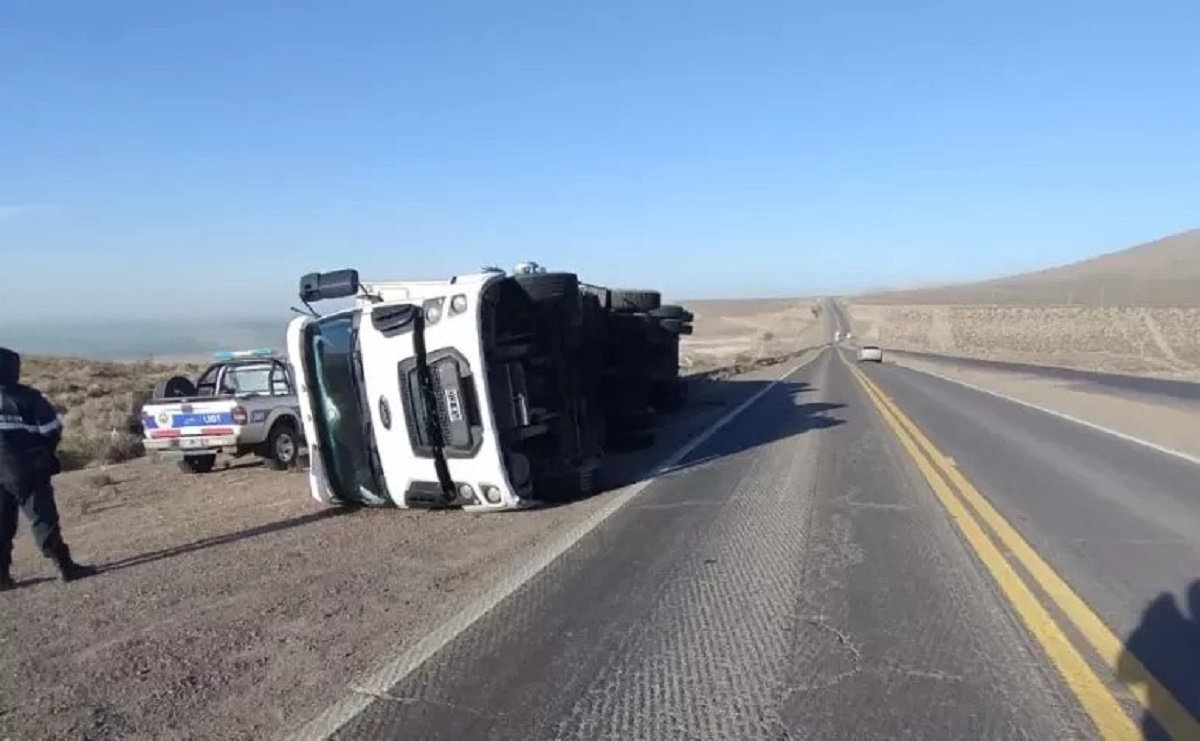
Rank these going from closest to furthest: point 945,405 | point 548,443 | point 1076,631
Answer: point 1076,631 < point 548,443 < point 945,405

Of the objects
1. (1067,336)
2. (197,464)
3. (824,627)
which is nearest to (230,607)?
(824,627)

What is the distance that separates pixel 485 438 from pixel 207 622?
3674mm

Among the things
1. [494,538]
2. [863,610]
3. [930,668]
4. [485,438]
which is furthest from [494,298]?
[930,668]

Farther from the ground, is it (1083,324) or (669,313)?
(669,313)

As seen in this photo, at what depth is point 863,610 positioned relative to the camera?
22.1ft

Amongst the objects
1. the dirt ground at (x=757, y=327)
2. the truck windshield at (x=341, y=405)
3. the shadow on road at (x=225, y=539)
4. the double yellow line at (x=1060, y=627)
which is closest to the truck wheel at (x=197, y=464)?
the shadow on road at (x=225, y=539)

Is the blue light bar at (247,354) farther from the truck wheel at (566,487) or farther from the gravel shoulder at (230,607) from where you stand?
the truck wheel at (566,487)

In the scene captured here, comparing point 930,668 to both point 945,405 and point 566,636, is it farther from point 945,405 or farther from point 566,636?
point 945,405

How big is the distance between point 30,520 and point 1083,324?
99.2 meters

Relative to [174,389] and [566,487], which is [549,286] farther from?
[174,389]

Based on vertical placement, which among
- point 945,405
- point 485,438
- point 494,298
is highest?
point 494,298

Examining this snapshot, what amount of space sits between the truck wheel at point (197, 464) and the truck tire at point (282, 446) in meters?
1.13

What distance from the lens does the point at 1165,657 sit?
18.8ft

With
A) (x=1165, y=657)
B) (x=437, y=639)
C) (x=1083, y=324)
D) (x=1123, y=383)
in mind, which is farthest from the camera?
(x=1083, y=324)
